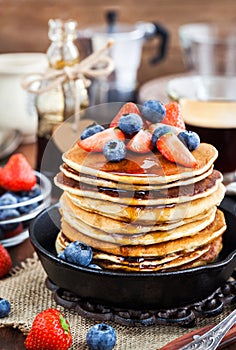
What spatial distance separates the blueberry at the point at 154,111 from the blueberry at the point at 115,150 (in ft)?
0.37

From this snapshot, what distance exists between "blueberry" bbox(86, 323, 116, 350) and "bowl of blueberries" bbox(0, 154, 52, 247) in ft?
1.61

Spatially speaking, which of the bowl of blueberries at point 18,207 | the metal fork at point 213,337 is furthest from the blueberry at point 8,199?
the metal fork at point 213,337

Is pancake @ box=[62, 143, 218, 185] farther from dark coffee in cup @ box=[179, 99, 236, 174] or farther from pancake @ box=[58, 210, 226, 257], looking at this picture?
dark coffee in cup @ box=[179, 99, 236, 174]

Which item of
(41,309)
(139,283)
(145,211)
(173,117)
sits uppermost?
(173,117)

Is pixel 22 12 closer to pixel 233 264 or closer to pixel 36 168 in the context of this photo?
pixel 36 168

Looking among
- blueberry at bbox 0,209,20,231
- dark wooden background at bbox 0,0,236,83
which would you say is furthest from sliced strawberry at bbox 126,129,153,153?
dark wooden background at bbox 0,0,236,83

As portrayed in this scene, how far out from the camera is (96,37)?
8.46ft

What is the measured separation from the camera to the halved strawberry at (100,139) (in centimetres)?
127

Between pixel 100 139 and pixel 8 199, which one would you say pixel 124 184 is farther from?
pixel 8 199

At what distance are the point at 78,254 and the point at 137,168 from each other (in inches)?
7.3

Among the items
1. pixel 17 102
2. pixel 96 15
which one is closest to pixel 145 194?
pixel 17 102

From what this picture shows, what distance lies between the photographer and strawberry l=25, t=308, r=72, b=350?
1.17 m

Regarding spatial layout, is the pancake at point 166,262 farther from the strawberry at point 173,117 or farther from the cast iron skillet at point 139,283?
the strawberry at point 173,117

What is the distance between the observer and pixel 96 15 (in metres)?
3.42
